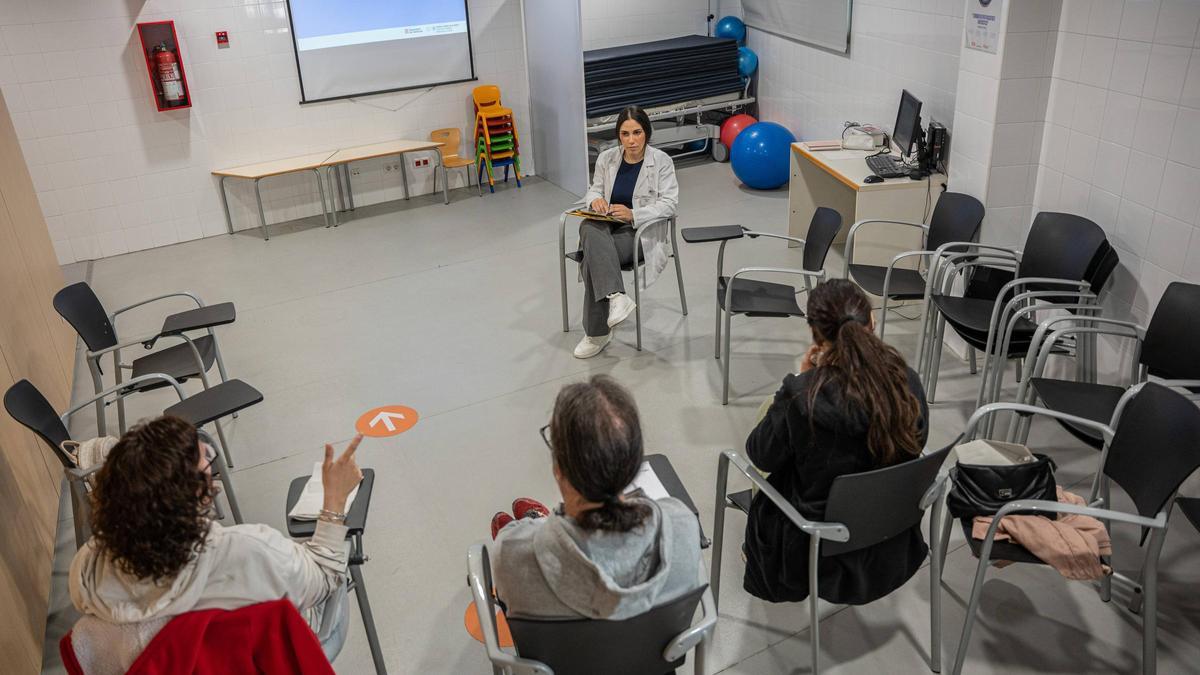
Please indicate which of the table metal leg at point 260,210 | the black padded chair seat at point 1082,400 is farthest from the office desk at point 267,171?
the black padded chair seat at point 1082,400

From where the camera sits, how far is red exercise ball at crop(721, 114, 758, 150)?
797 cm

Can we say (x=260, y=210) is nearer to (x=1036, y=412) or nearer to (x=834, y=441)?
(x=834, y=441)

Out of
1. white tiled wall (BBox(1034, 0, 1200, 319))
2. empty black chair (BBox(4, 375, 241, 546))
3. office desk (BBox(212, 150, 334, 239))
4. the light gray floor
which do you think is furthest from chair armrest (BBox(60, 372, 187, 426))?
white tiled wall (BBox(1034, 0, 1200, 319))

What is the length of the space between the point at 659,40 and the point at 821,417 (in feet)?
21.7

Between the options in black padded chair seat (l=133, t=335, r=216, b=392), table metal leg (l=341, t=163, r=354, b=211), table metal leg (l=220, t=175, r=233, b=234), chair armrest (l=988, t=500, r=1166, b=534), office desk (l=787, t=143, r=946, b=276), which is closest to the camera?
chair armrest (l=988, t=500, r=1166, b=534)

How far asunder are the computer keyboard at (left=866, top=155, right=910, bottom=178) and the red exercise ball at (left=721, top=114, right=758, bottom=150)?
2.60 m

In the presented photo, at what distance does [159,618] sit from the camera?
6.15 feet

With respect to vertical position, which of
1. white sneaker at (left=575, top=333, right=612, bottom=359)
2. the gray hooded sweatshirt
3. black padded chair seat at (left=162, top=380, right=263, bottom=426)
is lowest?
white sneaker at (left=575, top=333, right=612, bottom=359)

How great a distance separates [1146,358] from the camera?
3311 mm

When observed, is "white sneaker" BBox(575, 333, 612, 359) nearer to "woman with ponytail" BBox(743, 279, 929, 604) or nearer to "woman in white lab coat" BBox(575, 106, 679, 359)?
"woman in white lab coat" BBox(575, 106, 679, 359)

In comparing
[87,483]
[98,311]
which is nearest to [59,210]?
[98,311]

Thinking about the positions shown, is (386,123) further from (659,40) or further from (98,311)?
(98,311)

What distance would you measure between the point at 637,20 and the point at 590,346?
177 inches

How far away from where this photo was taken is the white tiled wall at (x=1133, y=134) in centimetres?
339
